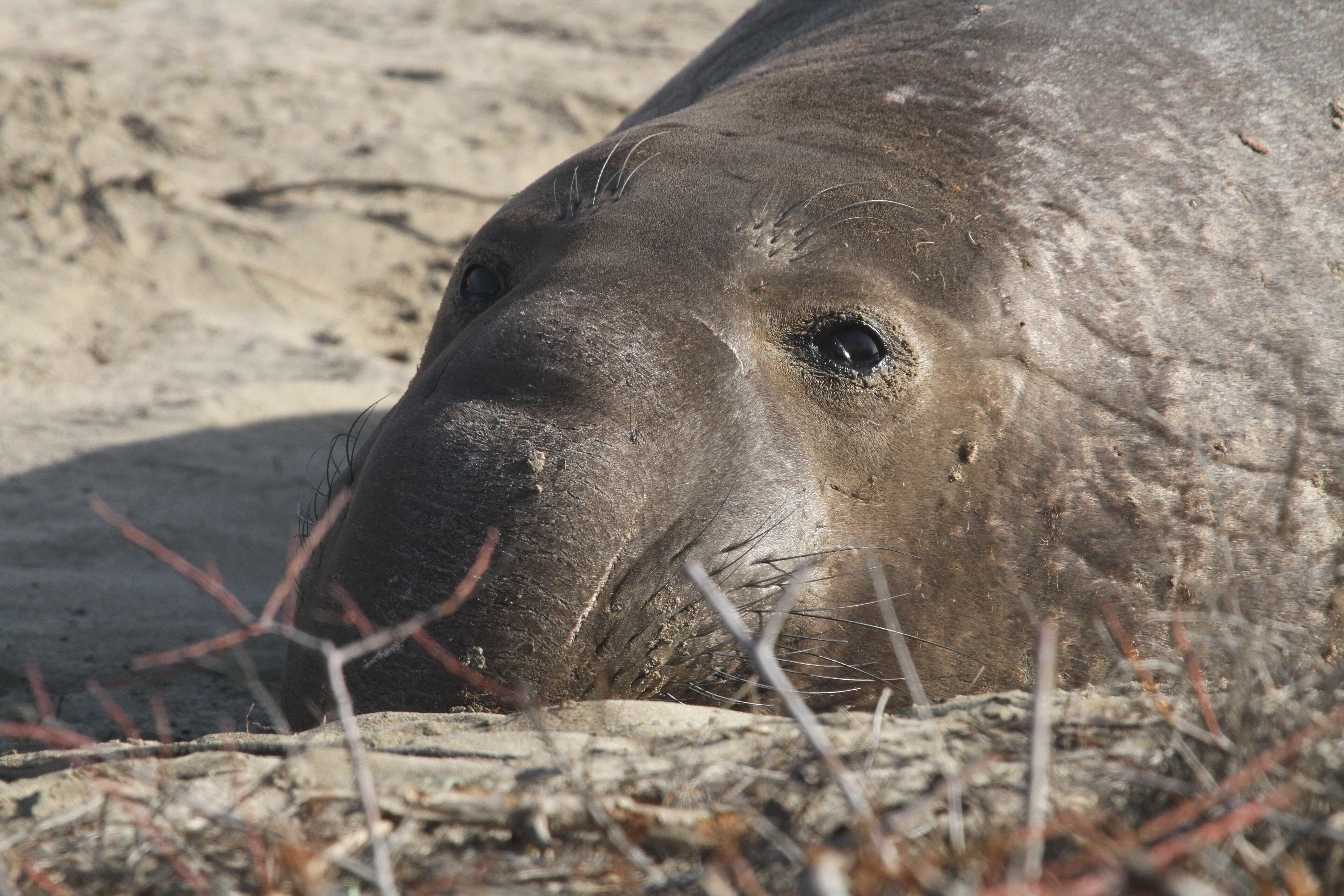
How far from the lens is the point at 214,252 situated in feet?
20.7

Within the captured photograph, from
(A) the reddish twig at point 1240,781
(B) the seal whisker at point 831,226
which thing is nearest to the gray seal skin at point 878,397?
(B) the seal whisker at point 831,226

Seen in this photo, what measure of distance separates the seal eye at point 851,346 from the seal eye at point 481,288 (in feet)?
2.64

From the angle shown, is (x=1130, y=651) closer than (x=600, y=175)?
Yes

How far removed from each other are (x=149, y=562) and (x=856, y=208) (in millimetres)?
2858

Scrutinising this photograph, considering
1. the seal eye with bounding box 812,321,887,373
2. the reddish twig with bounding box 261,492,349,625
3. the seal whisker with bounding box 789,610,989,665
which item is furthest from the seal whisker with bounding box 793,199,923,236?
the reddish twig with bounding box 261,492,349,625

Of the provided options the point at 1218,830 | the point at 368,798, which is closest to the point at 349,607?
the point at 368,798

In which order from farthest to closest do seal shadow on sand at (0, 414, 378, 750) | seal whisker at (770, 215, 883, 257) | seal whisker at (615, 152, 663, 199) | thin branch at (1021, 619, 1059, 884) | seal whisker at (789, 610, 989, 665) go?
seal shadow on sand at (0, 414, 378, 750) → seal whisker at (615, 152, 663, 199) → seal whisker at (770, 215, 883, 257) → seal whisker at (789, 610, 989, 665) → thin branch at (1021, 619, 1059, 884)

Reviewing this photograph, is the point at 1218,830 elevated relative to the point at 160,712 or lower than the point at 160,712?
elevated

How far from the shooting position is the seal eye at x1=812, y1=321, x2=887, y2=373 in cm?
248

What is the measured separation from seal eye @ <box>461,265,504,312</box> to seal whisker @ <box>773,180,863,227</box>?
0.68 m

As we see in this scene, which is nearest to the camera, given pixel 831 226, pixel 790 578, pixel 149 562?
pixel 790 578

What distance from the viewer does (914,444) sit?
97.3 inches

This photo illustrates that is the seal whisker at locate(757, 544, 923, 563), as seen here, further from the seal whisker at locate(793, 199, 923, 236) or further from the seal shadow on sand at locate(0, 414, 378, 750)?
the seal shadow on sand at locate(0, 414, 378, 750)

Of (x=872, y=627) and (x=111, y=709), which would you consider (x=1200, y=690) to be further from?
(x=111, y=709)
